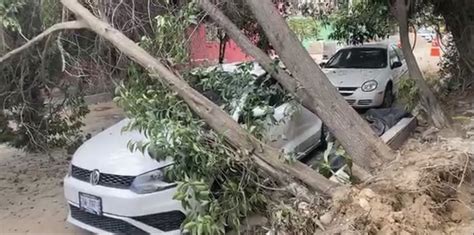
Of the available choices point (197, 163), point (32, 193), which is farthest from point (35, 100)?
point (197, 163)

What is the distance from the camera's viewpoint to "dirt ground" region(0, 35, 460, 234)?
567 cm

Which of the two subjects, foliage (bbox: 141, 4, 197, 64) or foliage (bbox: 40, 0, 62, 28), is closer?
foliage (bbox: 141, 4, 197, 64)

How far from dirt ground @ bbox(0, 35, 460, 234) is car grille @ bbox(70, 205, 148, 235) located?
0.44m

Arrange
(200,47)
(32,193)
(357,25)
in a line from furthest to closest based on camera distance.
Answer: (357,25) → (32,193) → (200,47)

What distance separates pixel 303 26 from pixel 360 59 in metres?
3.02

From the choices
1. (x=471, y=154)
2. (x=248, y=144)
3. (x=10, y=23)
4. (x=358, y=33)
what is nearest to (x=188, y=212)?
(x=248, y=144)

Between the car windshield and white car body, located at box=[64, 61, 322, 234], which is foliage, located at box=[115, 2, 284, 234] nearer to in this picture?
white car body, located at box=[64, 61, 322, 234]

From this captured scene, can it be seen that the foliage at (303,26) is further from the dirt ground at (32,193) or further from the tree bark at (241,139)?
the tree bark at (241,139)

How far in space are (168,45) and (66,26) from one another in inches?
42.5

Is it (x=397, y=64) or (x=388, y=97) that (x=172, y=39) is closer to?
(x=388, y=97)

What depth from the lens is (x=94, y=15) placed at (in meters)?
5.36

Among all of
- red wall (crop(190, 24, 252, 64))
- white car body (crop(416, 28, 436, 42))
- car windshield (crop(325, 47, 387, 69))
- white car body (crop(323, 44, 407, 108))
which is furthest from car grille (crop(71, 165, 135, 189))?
white car body (crop(416, 28, 436, 42))

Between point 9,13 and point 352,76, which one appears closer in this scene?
point 9,13

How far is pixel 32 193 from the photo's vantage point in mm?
6824
